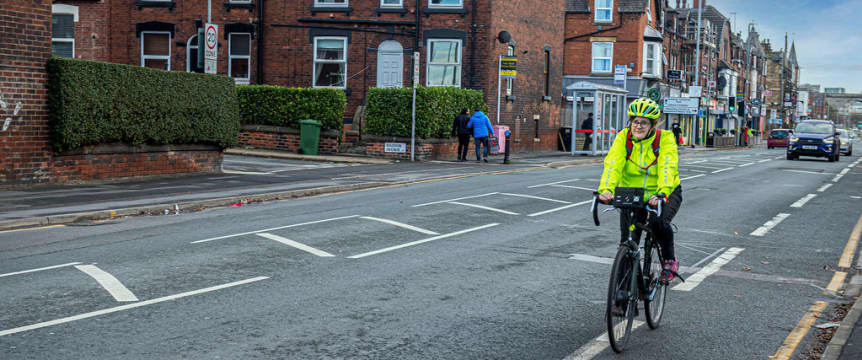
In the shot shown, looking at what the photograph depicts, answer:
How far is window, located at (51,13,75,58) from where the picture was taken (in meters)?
31.2

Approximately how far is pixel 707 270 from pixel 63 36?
2849 cm

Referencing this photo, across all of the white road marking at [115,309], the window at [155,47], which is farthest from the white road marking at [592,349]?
the window at [155,47]

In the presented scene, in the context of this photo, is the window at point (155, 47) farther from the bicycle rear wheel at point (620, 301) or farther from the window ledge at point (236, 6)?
the bicycle rear wheel at point (620, 301)

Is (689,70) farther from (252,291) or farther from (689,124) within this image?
(252,291)

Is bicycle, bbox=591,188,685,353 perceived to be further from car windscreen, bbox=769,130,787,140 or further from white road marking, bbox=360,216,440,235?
car windscreen, bbox=769,130,787,140

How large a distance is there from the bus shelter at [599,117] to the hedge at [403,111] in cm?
907

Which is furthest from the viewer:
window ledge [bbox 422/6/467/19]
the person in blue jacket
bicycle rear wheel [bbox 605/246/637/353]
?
window ledge [bbox 422/6/467/19]

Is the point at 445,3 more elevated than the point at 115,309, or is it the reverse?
the point at 445,3

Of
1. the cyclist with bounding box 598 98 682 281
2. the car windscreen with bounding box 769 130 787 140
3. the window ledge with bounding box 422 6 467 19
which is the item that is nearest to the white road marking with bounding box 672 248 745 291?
the cyclist with bounding box 598 98 682 281

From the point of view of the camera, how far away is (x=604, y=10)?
169 feet

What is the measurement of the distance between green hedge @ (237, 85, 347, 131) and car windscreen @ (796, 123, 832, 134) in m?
21.7

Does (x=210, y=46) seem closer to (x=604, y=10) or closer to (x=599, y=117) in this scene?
(x=599, y=117)

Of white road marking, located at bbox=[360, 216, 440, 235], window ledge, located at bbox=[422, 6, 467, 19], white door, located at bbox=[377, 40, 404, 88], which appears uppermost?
window ledge, located at bbox=[422, 6, 467, 19]

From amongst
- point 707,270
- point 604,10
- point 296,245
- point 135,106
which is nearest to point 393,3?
point 135,106
